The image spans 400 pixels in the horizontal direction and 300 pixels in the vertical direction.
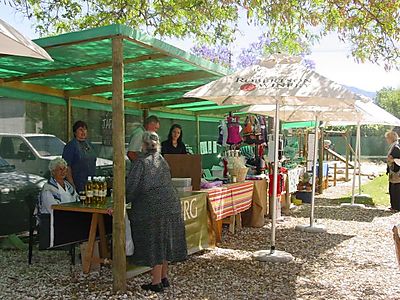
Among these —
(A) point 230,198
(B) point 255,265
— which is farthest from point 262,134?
(B) point 255,265

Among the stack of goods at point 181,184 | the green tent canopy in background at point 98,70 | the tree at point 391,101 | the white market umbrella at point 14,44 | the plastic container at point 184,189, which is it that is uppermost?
the tree at point 391,101

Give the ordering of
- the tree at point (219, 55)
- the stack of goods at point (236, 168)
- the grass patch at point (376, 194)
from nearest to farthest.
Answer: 1. the stack of goods at point (236, 168)
2. the grass patch at point (376, 194)
3. the tree at point (219, 55)

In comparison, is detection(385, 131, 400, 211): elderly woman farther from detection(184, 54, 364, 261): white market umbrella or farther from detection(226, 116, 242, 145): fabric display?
detection(184, 54, 364, 261): white market umbrella

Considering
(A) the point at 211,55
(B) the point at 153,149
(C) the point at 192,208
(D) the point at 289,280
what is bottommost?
(D) the point at 289,280

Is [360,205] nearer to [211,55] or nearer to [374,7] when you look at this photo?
[374,7]

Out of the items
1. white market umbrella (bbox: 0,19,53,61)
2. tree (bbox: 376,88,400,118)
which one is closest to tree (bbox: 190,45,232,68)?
white market umbrella (bbox: 0,19,53,61)

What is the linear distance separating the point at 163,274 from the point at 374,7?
6.44 metres

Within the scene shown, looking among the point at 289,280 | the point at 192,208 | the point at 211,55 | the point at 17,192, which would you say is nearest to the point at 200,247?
the point at 192,208

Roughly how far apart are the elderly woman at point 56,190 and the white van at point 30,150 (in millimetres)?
→ 1600

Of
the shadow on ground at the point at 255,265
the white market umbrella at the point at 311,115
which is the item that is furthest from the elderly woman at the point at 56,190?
the white market umbrella at the point at 311,115

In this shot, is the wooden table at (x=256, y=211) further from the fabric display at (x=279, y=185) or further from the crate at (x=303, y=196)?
the crate at (x=303, y=196)

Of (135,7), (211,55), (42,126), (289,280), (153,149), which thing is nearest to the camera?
(153,149)

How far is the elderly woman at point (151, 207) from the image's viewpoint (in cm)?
461

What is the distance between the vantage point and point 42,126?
755cm
